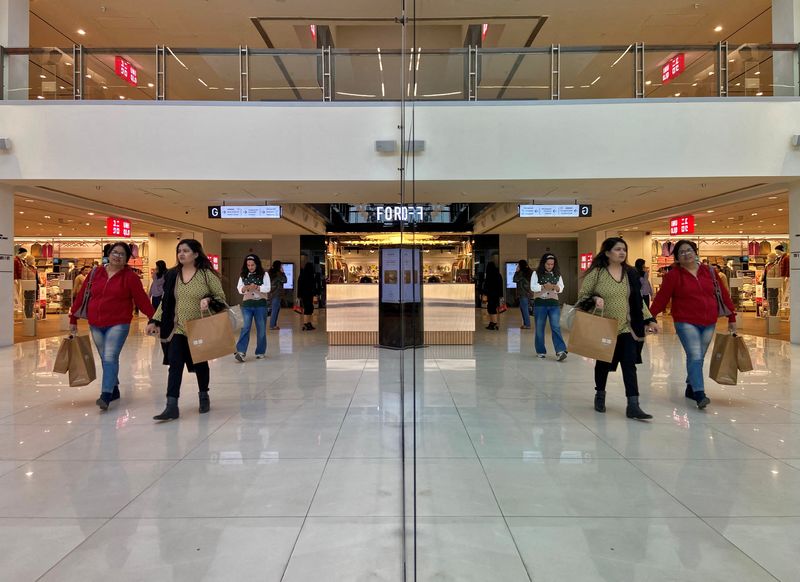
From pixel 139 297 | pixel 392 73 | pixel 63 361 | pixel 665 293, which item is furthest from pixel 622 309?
pixel 392 73

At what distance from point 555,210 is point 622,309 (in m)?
8.48

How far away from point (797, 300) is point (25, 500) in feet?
43.3

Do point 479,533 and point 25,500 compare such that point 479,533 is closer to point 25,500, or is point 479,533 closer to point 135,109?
point 25,500

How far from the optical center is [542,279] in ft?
27.1

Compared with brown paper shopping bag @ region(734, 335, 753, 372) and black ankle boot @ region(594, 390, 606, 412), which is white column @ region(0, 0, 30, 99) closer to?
black ankle boot @ region(594, 390, 606, 412)

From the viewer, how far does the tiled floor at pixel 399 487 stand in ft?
6.99

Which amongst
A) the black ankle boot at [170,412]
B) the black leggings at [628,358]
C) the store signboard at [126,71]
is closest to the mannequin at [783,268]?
the black leggings at [628,358]

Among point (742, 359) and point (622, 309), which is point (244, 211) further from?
point (742, 359)

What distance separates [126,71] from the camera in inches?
370

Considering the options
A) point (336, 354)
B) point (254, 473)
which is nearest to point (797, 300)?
point (336, 354)

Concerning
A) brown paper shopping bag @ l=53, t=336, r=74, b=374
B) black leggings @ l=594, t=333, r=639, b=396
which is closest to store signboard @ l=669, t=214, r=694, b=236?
black leggings @ l=594, t=333, r=639, b=396

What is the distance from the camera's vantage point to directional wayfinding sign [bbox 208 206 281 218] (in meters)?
12.4

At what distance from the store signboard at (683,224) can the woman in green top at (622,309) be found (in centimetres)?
1155

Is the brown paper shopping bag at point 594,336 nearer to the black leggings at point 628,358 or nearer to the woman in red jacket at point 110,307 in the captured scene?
the black leggings at point 628,358
